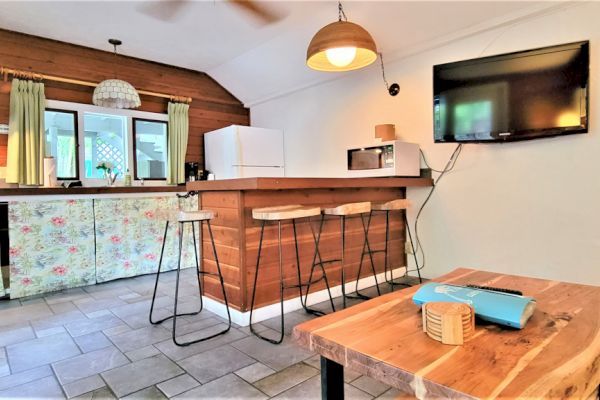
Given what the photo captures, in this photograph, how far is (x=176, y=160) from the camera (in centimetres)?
495

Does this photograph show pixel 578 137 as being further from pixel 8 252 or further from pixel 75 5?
pixel 8 252

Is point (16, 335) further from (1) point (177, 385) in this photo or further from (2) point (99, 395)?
(1) point (177, 385)

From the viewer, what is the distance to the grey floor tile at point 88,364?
1.95 m

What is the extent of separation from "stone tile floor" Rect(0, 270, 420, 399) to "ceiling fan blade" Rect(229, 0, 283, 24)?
2.71 meters

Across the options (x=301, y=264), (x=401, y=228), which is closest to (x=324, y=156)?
(x=401, y=228)

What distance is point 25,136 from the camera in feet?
12.5

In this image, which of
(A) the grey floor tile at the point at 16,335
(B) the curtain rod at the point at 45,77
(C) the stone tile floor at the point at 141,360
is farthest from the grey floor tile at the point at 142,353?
(B) the curtain rod at the point at 45,77

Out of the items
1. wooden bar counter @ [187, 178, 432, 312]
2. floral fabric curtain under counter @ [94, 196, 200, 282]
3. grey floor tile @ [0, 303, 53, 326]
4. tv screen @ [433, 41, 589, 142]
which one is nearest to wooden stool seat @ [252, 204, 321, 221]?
wooden bar counter @ [187, 178, 432, 312]

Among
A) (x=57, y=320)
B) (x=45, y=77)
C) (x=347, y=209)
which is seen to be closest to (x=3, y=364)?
(x=57, y=320)

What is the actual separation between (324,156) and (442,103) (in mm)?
1789

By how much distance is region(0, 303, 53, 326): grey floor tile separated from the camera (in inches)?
111

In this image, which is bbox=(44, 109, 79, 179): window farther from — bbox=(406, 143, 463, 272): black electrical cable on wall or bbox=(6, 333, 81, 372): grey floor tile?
bbox=(406, 143, 463, 272): black electrical cable on wall

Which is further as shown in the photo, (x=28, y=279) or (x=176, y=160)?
(x=176, y=160)

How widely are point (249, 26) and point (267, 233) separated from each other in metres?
2.35
